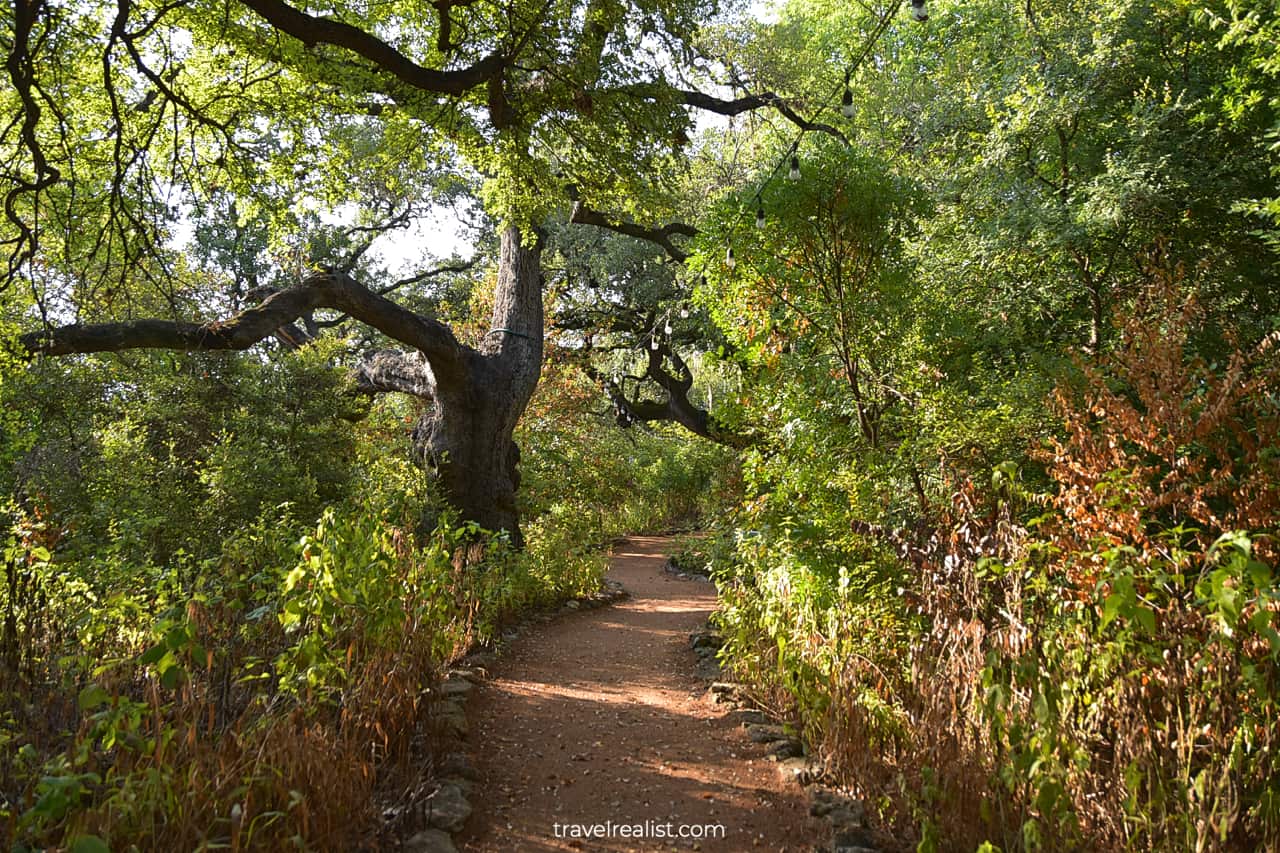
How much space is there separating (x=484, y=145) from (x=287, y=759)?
5342mm

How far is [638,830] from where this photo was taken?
2973mm

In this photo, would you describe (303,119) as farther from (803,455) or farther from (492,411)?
(803,455)

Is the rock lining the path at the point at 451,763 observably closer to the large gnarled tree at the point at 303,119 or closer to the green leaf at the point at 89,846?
the green leaf at the point at 89,846

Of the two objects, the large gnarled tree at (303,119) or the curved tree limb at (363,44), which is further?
the large gnarled tree at (303,119)

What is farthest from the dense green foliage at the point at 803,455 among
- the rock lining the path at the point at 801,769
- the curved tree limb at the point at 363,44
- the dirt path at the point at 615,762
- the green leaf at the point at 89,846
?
the curved tree limb at the point at 363,44

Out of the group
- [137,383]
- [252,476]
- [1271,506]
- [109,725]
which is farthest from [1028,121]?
[137,383]

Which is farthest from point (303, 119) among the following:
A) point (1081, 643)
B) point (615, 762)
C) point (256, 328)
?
point (1081, 643)

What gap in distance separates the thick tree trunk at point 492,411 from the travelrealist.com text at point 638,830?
198 inches

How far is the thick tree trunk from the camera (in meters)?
7.71

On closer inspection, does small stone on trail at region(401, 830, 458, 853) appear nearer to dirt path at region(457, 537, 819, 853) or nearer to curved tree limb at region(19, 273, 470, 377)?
dirt path at region(457, 537, 819, 853)

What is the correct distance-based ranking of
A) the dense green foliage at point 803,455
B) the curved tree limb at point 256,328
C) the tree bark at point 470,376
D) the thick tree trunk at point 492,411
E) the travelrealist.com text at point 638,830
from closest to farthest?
the dense green foliage at point 803,455
the travelrealist.com text at point 638,830
the curved tree limb at point 256,328
the tree bark at point 470,376
the thick tree trunk at point 492,411

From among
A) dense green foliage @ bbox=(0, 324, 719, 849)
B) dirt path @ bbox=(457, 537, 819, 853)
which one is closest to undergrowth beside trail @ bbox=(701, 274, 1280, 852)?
dirt path @ bbox=(457, 537, 819, 853)

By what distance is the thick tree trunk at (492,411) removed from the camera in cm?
771

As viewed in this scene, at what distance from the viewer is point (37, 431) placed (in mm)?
7086
